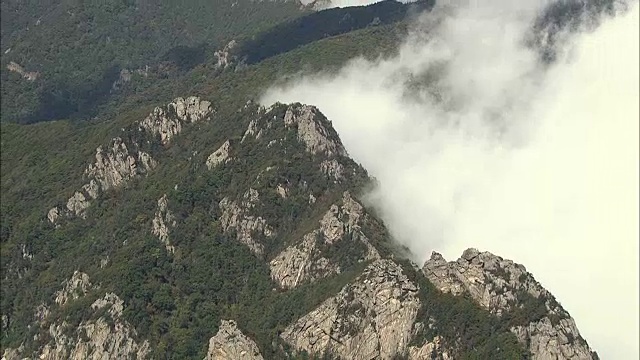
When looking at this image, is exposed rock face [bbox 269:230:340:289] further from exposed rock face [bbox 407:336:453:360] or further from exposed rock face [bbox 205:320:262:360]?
exposed rock face [bbox 407:336:453:360]

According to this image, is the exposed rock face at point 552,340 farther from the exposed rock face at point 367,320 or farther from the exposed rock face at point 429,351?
the exposed rock face at point 367,320

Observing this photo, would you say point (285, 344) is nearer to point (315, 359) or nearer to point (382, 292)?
point (315, 359)

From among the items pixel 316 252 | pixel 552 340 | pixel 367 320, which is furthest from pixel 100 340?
pixel 552 340

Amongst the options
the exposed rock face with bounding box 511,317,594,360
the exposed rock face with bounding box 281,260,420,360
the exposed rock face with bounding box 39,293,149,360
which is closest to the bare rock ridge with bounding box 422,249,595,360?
the exposed rock face with bounding box 511,317,594,360

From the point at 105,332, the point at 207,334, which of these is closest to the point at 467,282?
the point at 207,334

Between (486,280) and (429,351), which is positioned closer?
(429,351)

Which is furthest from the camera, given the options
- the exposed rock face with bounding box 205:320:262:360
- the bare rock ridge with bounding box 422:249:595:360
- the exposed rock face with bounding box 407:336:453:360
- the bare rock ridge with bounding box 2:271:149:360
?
the bare rock ridge with bounding box 2:271:149:360

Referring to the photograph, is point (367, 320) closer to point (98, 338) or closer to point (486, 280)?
point (486, 280)
